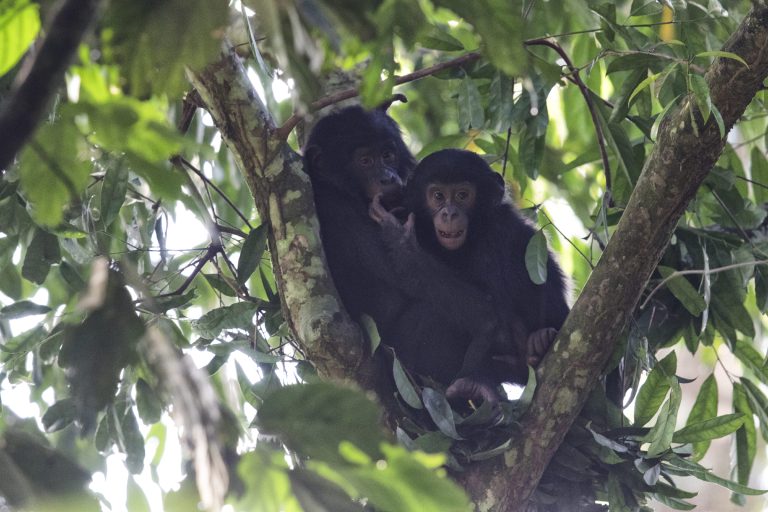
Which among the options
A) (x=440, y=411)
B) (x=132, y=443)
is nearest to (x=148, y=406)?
(x=132, y=443)

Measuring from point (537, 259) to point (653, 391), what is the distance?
686 mm

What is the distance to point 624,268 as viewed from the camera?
2.99 meters

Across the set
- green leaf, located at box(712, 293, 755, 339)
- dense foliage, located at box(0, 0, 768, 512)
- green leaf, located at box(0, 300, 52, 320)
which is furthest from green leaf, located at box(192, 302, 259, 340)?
green leaf, located at box(712, 293, 755, 339)

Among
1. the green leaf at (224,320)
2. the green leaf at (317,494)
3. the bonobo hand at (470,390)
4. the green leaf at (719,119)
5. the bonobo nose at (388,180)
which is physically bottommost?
the bonobo hand at (470,390)

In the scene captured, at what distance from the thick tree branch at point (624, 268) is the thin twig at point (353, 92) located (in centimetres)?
92

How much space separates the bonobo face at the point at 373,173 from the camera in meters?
4.39

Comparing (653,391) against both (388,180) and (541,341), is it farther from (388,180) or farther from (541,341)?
(388,180)

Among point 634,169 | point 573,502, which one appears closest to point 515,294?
point 634,169

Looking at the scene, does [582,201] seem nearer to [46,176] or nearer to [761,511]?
[46,176]

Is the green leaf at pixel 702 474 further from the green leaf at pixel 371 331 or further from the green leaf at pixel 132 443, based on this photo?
the green leaf at pixel 132 443

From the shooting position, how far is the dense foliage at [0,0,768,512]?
992mm

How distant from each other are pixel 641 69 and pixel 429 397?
1550mm

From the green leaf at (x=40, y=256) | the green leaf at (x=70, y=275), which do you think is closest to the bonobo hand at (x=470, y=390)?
the green leaf at (x=70, y=275)

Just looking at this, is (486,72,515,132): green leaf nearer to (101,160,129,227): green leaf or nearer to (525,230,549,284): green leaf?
(525,230,549,284): green leaf
